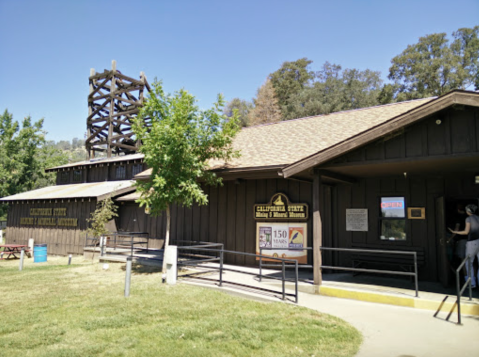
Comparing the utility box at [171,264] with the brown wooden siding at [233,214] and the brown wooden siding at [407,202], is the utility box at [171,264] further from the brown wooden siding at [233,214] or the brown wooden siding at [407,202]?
the brown wooden siding at [407,202]

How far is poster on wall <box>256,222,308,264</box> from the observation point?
11.0 meters

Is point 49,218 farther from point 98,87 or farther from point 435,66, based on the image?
point 435,66

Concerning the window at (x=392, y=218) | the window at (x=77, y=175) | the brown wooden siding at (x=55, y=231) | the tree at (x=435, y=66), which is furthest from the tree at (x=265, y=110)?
the window at (x=392, y=218)

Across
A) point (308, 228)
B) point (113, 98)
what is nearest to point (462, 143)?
point (308, 228)

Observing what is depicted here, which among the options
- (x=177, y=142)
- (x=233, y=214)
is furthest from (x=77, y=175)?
(x=177, y=142)

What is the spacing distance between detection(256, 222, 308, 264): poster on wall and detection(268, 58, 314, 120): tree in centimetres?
4327

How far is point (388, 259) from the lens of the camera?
9281mm

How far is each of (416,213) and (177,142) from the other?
22.3 ft

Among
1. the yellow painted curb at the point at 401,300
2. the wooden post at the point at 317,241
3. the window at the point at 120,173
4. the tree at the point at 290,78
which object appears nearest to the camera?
the yellow painted curb at the point at 401,300

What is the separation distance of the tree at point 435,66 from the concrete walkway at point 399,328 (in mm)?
39560

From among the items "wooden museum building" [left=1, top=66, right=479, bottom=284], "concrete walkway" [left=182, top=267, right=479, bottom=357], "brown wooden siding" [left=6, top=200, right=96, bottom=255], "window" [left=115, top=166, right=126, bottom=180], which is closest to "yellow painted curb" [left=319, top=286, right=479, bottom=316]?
"concrete walkway" [left=182, top=267, right=479, bottom=357]

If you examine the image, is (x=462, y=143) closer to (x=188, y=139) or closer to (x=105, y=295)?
(x=188, y=139)

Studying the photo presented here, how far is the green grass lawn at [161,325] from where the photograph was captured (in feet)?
16.4

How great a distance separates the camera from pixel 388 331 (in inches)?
223
